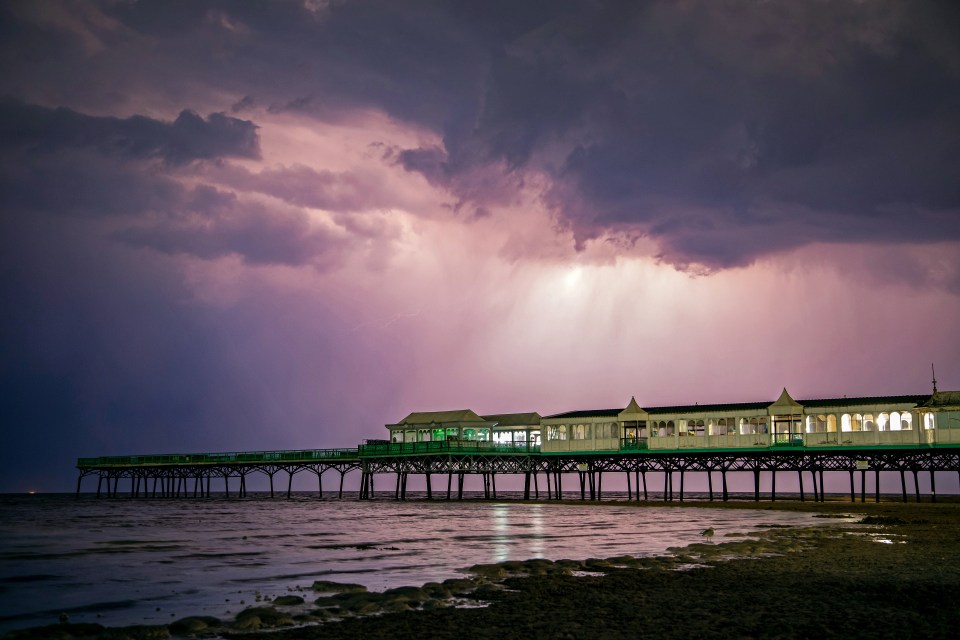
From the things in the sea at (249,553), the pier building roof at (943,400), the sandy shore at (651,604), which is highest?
the pier building roof at (943,400)

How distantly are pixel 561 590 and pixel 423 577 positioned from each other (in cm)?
528

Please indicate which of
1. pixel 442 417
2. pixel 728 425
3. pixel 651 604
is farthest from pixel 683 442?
pixel 651 604

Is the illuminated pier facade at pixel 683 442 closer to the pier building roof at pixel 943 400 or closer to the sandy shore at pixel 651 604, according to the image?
the pier building roof at pixel 943 400

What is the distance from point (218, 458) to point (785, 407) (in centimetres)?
6856

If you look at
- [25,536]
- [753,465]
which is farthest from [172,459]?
[753,465]

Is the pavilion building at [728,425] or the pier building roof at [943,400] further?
the pavilion building at [728,425]

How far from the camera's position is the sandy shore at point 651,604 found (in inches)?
536

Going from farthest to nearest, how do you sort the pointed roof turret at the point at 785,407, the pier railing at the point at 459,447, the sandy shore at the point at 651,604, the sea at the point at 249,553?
the pier railing at the point at 459,447 < the pointed roof turret at the point at 785,407 < the sea at the point at 249,553 < the sandy shore at the point at 651,604

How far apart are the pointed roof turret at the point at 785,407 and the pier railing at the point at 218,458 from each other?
44.9 metres

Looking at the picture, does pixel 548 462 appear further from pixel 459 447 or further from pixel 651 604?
pixel 651 604

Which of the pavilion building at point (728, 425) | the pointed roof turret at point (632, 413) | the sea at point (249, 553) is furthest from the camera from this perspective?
the pointed roof turret at point (632, 413)

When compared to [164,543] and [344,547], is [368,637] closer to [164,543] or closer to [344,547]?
[344,547]

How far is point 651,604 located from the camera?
16.1m

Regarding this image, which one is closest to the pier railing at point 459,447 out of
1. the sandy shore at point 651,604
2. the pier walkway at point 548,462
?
the pier walkway at point 548,462
